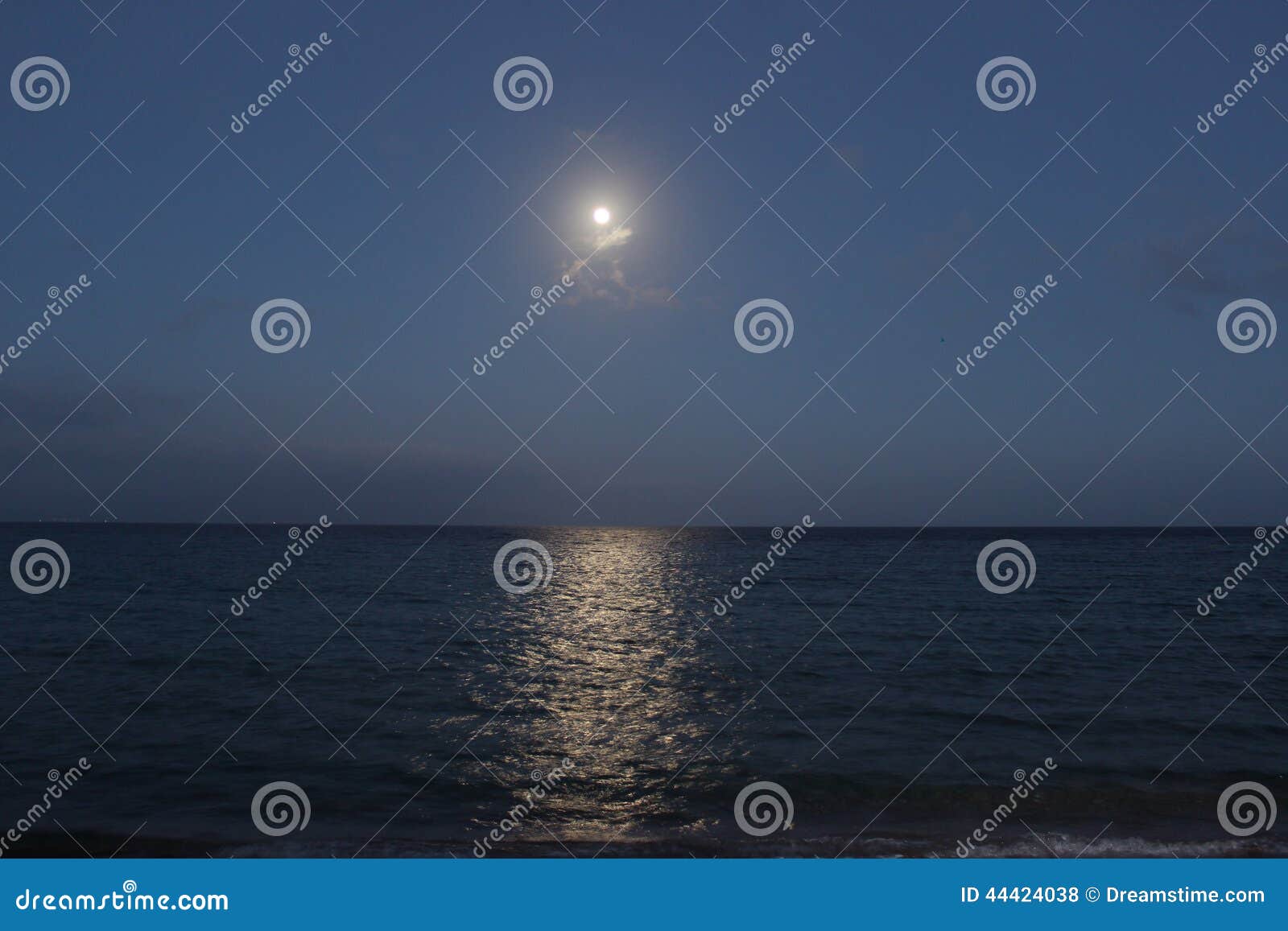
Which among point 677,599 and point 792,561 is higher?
point 792,561

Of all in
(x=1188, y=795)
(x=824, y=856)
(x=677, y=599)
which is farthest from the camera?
(x=677, y=599)

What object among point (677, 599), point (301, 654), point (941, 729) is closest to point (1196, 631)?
point (941, 729)

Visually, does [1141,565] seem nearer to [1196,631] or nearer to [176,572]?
[1196,631]

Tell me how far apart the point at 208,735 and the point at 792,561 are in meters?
57.1

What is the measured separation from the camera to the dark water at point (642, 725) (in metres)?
9.88

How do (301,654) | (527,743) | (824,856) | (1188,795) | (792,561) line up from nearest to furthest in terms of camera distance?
(824,856) < (1188,795) < (527,743) < (301,654) < (792,561)

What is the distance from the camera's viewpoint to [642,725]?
14555 mm

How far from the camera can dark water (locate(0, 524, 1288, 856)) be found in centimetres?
988

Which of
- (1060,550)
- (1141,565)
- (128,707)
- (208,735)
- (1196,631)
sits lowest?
Result: (208,735)

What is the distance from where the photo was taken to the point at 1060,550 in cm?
8662

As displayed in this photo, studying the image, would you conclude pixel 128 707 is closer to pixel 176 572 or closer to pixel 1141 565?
pixel 176 572

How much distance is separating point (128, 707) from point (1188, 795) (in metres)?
18.3

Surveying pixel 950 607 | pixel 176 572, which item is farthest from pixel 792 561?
pixel 176 572

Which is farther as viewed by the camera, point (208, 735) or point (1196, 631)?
point (1196, 631)
